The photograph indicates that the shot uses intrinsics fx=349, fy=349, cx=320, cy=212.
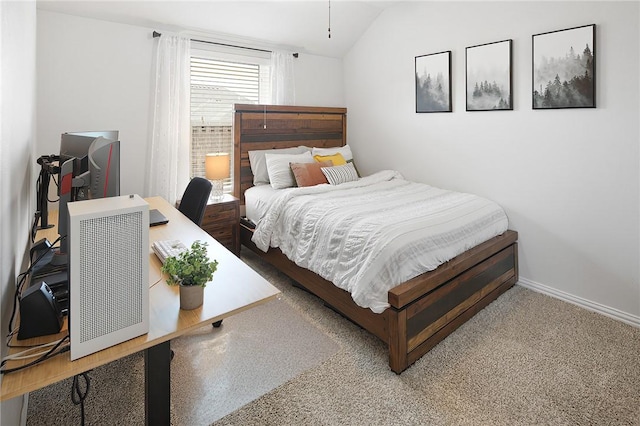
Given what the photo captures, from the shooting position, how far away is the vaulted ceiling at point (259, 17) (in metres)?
2.94

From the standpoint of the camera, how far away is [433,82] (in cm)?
353

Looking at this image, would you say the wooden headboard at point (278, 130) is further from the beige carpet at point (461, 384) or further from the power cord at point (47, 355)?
the power cord at point (47, 355)

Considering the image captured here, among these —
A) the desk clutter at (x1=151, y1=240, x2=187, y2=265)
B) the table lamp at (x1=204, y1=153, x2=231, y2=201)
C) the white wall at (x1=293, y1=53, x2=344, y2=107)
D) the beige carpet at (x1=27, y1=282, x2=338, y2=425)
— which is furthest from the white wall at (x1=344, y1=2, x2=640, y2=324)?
the desk clutter at (x1=151, y1=240, x2=187, y2=265)

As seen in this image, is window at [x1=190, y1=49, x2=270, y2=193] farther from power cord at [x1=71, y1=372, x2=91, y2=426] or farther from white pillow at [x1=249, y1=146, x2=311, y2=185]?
power cord at [x1=71, y1=372, x2=91, y2=426]

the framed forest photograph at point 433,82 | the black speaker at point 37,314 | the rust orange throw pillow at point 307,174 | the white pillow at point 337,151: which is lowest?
the black speaker at point 37,314

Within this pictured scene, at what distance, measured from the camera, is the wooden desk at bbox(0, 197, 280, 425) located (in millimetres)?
892

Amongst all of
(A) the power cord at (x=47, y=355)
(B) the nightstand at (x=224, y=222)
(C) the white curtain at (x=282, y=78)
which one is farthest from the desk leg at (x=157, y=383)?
(C) the white curtain at (x=282, y=78)

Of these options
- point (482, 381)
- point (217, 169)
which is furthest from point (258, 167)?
point (482, 381)

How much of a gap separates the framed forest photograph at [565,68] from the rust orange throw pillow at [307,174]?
6.40 feet

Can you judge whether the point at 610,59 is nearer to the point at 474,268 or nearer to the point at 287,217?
the point at 474,268

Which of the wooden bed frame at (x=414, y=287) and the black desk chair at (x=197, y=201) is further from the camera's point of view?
the black desk chair at (x=197, y=201)

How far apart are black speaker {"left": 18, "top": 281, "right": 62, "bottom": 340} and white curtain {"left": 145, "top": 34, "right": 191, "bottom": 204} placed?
2433 millimetres

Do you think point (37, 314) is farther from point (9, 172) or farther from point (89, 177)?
point (89, 177)

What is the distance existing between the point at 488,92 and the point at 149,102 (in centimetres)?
309
